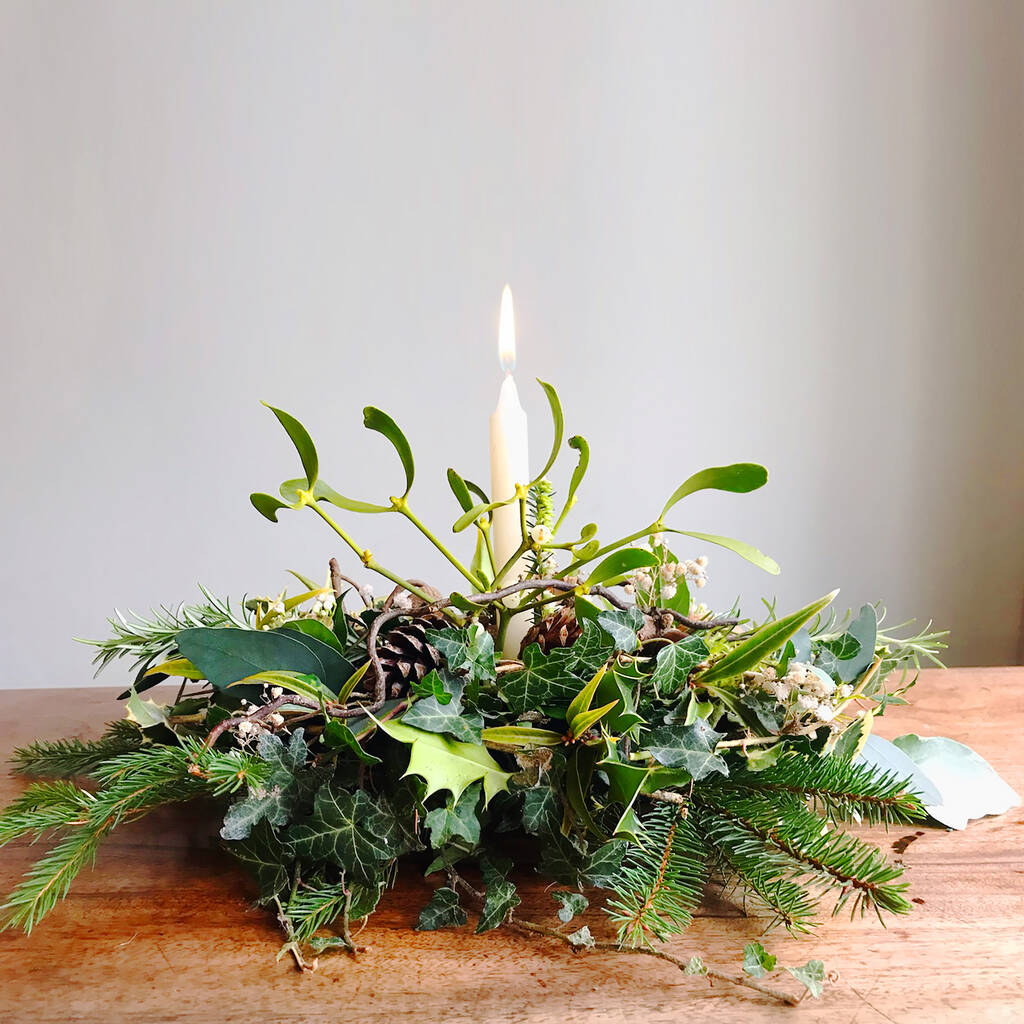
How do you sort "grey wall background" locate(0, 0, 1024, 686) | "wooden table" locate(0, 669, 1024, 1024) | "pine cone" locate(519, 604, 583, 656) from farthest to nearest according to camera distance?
"grey wall background" locate(0, 0, 1024, 686)
"pine cone" locate(519, 604, 583, 656)
"wooden table" locate(0, 669, 1024, 1024)

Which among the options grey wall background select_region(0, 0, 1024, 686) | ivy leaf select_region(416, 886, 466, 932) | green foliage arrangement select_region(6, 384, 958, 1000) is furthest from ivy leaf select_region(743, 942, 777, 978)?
grey wall background select_region(0, 0, 1024, 686)

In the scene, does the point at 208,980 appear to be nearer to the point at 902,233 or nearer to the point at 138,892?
the point at 138,892

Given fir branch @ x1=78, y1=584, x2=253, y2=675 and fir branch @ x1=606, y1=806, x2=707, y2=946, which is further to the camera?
fir branch @ x1=78, y1=584, x2=253, y2=675

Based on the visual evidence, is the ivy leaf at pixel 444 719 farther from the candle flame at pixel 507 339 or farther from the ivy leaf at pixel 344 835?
the candle flame at pixel 507 339

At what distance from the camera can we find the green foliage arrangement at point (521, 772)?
306 millimetres

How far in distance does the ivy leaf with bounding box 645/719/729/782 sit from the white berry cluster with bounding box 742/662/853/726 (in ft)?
0.11

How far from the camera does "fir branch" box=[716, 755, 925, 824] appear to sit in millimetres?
319

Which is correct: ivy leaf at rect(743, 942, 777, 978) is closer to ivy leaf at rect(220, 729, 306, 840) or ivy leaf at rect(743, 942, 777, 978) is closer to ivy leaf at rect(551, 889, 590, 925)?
ivy leaf at rect(551, 889, 590, 925)

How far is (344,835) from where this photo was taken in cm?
32

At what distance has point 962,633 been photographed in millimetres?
1382

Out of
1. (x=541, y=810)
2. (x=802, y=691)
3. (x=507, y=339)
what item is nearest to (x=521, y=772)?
(x=541, y=810)

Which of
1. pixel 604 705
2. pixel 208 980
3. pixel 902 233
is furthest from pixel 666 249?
pixel 208 980

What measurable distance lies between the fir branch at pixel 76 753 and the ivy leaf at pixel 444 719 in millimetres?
190

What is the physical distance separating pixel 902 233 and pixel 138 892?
1.33m
